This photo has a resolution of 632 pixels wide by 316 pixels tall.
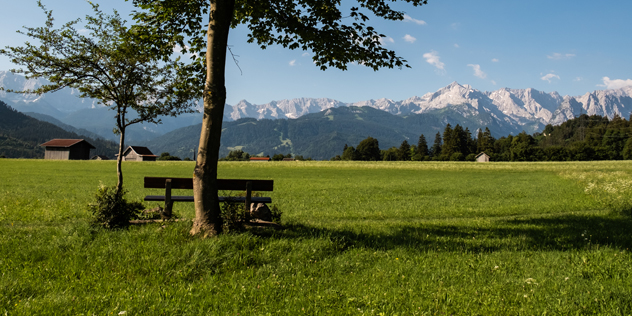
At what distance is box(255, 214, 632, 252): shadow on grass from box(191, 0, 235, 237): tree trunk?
4.65 feet

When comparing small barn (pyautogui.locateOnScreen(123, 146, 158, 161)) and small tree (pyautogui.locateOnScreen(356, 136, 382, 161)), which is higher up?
small tree (pyautogui.locateOnScreen(356, 136, 382, 161))

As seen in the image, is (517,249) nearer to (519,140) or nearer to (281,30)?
(281,30)

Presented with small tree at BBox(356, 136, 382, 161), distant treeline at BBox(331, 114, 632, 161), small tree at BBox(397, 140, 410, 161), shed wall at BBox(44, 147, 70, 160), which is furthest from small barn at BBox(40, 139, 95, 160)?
small tree at BBox(397, 140, 410, 161)

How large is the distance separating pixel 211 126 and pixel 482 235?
332 inches

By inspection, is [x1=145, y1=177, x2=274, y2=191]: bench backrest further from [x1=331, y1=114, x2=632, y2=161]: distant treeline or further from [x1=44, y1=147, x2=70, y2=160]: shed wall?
[x1=44, y1=147, x2=70, y2=160]: shed wall

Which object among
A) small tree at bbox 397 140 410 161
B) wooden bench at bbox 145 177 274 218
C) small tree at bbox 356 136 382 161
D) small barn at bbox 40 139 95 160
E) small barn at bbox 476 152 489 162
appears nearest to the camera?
wooden bench at bbox 145 177 274 218

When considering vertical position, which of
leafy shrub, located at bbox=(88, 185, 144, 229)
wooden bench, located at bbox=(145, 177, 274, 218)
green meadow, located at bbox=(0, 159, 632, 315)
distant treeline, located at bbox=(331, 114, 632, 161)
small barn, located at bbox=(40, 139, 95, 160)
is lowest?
green meadow, located at bbox=(0, 159, 632, 315)

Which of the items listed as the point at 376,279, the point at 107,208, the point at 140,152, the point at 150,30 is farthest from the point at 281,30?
the point at 140,152

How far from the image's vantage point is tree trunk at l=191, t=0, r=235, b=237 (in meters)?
8.14

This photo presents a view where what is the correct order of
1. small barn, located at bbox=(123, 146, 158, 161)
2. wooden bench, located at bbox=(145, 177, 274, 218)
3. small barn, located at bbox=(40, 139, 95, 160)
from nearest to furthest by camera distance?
wooden bench, located at bbox=(145, 177, 274, 218) → small barn, located at bbox=(40, 139, 95, 160) → small barn, located at bbox=(123, 146, 158, 161)

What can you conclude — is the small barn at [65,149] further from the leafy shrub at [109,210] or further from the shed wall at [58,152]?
the leafy shrub at [109,210]

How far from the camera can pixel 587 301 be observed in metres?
5.44

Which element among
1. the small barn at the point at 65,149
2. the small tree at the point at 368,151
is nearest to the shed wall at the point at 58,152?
the small barn at the point at 65,149

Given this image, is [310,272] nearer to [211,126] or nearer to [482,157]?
[211,126]
